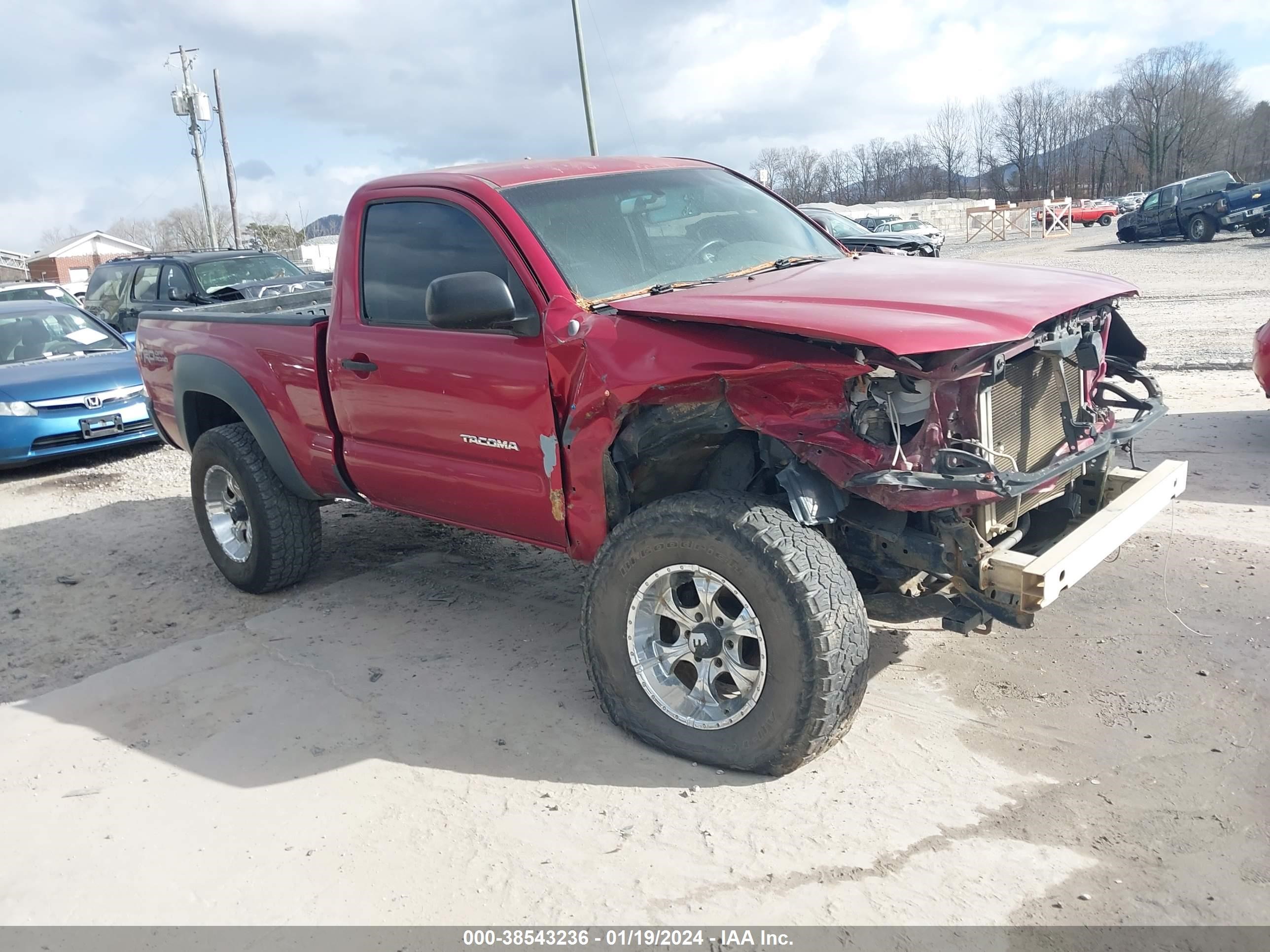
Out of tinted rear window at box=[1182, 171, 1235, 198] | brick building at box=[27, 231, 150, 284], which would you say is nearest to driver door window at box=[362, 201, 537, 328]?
tinted rear window at box=[1182, 171, 1235, 198]

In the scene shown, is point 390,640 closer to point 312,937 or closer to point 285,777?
point 285,777

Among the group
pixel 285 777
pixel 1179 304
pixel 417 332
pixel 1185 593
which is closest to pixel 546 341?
pixel 417 332

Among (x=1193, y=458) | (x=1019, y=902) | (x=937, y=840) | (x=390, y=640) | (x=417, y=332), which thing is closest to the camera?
(x=1019, y=902)

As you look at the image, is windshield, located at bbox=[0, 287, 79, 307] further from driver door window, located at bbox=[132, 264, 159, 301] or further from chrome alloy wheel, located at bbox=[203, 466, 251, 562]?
chrome alloy wheel, located at bbox=[203, 466, 251, 562]

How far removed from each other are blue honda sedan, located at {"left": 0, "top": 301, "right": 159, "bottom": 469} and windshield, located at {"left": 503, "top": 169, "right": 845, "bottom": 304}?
19.4 feet

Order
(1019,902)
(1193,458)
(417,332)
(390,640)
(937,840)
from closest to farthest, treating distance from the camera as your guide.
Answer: (1019,902) < (937,840) < (417,332) < (390,640) < (1193,458)

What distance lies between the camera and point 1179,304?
44.9ft

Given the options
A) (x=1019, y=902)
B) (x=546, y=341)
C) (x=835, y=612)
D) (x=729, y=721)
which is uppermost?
(x=546, y=341)

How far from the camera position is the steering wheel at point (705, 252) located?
4.25 meters

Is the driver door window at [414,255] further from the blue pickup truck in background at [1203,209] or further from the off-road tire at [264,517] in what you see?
the blue pickup truck in background at [1203,209]

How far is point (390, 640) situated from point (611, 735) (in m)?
1.57

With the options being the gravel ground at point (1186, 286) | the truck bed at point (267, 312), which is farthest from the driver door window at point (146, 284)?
the gravel ground at point (1186, 286)

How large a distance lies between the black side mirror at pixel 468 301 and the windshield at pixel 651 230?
12.7 inches

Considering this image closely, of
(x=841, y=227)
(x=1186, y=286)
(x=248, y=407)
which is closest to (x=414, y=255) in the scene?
(x=248, y=407)
